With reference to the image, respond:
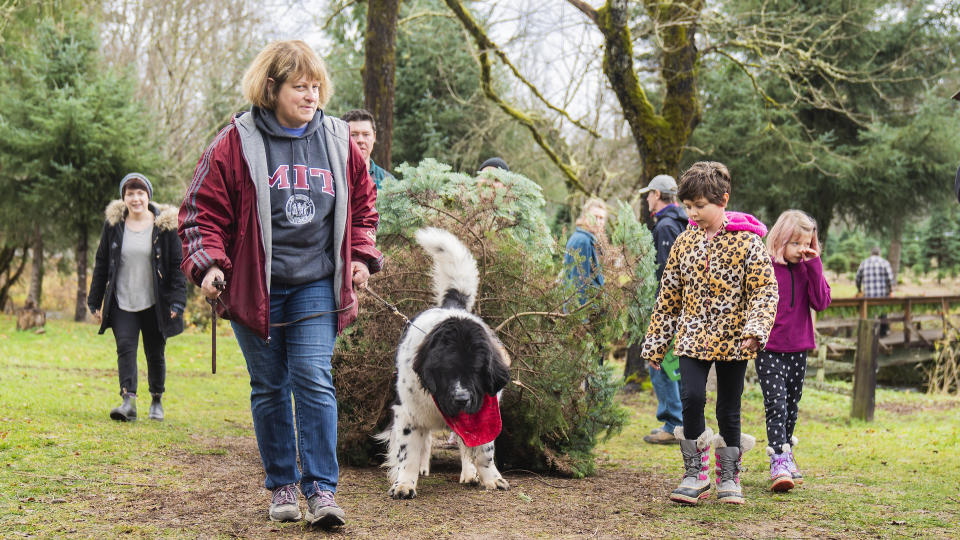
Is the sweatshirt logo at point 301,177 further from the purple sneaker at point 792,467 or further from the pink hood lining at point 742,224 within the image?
the purple sneaker at point 792,467

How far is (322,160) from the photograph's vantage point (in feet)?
12.5

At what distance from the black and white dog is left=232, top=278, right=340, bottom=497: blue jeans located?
2.94ft

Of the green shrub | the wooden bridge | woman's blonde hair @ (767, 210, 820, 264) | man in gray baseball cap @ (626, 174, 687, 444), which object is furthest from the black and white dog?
the wooden bridge

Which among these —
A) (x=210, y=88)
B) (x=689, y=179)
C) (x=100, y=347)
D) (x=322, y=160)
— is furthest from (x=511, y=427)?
(x=210, y=88)

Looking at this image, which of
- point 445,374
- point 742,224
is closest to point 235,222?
point 445,374

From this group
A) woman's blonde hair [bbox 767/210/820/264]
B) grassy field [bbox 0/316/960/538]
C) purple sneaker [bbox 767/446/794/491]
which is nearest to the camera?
grassy field [bbox 0/316/960/538]

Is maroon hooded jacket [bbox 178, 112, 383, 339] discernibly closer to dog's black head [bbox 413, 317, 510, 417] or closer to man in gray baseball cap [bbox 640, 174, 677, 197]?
dog's black head [bbox 413, 317, 510, 417]

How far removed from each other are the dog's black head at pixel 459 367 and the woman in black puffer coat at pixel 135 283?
3.22 metres

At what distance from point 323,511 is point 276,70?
6.49 ft

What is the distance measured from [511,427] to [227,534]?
2.29 metres

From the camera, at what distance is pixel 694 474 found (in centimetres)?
472

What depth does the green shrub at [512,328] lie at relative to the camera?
5.54 metres

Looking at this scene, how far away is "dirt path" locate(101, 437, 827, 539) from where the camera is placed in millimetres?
3932

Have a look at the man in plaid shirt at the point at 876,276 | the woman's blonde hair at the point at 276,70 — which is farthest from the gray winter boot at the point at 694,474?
the man in plaid shirt at the point at 876,276
